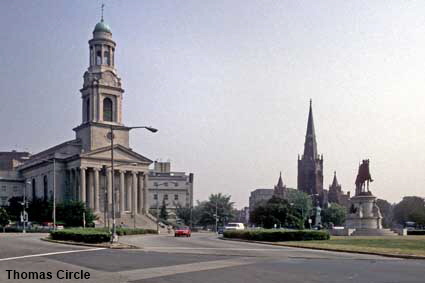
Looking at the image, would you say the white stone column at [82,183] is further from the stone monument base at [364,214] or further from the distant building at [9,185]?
the stone monument base at [364,214]

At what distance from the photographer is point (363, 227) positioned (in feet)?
272

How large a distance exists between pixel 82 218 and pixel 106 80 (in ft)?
124

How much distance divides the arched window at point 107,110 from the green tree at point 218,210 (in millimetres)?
32898

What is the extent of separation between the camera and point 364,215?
275 feet

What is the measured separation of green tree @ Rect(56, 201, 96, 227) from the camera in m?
104

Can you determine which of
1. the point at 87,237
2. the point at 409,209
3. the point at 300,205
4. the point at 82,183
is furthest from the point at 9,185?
the point at 409,209

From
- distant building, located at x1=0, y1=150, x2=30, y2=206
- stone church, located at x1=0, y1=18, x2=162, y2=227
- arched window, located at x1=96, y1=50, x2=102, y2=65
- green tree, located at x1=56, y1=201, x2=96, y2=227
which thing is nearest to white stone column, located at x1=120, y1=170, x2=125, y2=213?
stone church, located at x1=0, y1=18, x2=162, y2=227

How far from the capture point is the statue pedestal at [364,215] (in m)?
83.4

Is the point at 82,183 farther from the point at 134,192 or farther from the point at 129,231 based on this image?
the point at 129,231

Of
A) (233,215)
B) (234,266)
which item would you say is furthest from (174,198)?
(234,266)

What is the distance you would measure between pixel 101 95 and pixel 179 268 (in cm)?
10758

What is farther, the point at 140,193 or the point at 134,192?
the point at 140,193

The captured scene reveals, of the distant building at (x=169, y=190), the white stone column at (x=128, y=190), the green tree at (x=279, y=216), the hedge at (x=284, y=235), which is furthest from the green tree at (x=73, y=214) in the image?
the distant building at (x=169, y=190)

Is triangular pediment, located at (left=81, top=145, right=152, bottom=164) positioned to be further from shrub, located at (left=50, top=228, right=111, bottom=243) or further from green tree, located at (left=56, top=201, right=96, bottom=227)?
shrub, located at (left=50, top=228, right=111, bottom=243)
